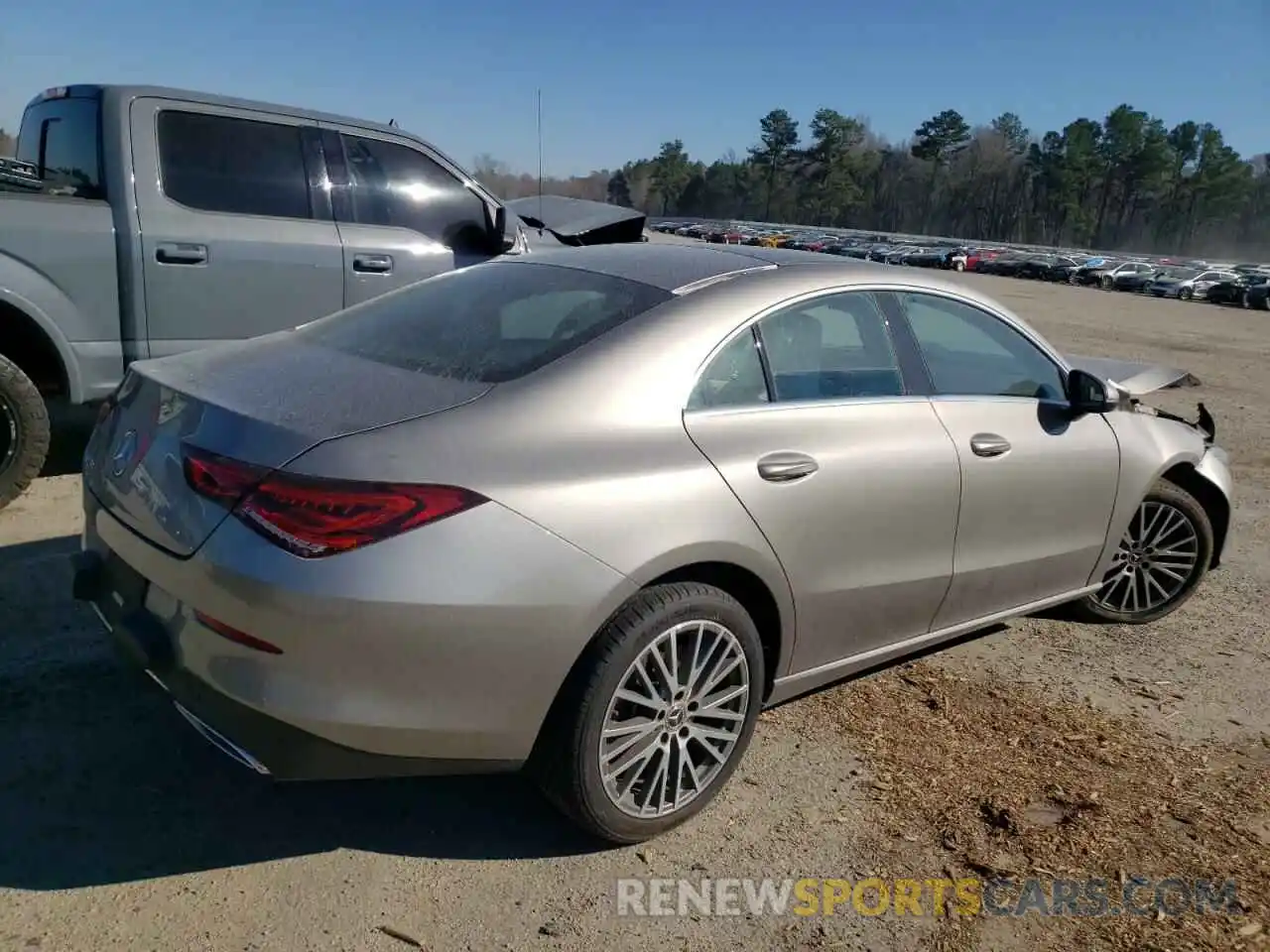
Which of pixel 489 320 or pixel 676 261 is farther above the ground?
pixel 676 261

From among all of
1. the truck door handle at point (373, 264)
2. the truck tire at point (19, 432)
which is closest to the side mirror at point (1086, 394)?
the truck door handle at point (373, 264)

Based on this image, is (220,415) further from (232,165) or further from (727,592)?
(232,165)

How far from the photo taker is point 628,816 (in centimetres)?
266

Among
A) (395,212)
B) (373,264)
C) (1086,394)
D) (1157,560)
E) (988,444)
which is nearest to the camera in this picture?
(988,444)

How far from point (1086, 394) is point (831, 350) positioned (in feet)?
4.08

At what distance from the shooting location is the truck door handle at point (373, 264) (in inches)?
225

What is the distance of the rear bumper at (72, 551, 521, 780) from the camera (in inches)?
88.2

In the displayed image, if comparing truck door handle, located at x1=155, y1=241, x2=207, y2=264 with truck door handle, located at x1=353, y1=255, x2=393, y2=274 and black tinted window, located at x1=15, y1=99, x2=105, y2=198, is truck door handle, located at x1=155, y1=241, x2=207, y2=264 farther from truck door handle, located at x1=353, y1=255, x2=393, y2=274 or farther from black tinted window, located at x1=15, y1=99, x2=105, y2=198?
truck door handle, located at x1=353, y1=255, x2=393, y2=274

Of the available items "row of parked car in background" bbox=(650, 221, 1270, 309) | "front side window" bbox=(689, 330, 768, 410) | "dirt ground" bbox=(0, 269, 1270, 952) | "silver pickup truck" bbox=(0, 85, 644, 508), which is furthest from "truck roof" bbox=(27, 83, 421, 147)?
"row of parked car in background" bbox=(650, 221, 1270, 309)

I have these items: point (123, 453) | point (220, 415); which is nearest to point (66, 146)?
point (123, 453)

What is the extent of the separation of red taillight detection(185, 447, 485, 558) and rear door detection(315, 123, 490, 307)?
3.72 meters

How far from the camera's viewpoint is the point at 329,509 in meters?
2.20

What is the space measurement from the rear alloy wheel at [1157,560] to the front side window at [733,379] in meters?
2.34

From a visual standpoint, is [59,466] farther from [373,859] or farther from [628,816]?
[628,816]
